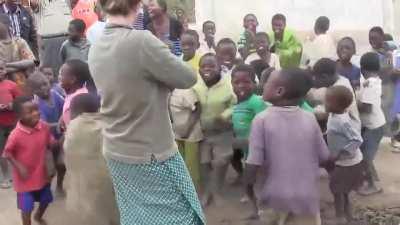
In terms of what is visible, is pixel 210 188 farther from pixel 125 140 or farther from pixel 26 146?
pixel 125 140

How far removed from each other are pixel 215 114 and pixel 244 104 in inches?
12.4

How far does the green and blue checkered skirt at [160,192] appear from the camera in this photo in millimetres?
3029

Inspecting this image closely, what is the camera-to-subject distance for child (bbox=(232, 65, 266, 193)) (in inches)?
191

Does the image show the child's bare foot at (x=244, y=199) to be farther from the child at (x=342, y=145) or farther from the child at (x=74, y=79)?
the child at (x=74, y=79)

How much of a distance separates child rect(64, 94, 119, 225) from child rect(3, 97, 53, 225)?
671 mm

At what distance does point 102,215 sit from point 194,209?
116 cm

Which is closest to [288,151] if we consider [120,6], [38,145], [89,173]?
[89,173]

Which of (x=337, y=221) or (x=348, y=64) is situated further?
(x=348, y=64)

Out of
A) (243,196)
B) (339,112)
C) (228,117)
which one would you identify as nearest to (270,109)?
(339,112)

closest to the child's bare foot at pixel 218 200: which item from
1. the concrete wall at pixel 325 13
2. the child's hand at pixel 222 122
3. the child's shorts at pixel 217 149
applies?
the child's shorts at pixel 217 149

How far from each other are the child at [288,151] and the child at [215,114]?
1.25 meters

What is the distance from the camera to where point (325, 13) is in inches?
377

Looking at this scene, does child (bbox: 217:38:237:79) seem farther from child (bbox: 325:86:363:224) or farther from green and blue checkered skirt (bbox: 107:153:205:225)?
green and blue checkered skirt (bbox: 107:153:205:225)

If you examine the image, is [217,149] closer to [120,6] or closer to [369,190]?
[369,190]
